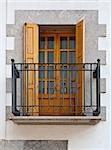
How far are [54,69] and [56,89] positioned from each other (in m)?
0.39


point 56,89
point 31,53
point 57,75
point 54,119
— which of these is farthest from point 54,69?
point 54,119

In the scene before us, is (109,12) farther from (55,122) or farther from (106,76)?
(55,122)

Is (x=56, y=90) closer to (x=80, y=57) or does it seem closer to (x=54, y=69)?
(x=54, y=69)

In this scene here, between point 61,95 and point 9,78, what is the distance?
1.05 meters

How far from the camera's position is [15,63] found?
11.4 metres

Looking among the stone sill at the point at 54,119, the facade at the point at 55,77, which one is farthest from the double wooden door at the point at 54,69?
the stone sill at the point at 54,119

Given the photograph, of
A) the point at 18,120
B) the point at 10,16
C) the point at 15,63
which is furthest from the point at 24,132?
the point at 10,16

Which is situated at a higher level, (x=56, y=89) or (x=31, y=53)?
(x=31, y=53)

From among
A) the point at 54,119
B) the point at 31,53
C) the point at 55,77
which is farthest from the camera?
the point at 55,77

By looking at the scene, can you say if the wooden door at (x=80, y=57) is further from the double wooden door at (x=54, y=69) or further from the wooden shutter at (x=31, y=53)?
the wooden shutter at (x=31, y=53)

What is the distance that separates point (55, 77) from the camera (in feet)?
38.3

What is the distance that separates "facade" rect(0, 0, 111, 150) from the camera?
37.3ft

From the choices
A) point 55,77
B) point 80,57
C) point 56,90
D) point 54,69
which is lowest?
point 56,90

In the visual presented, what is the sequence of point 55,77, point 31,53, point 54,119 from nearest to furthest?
point 54,119
point 31,53
point 55,77
